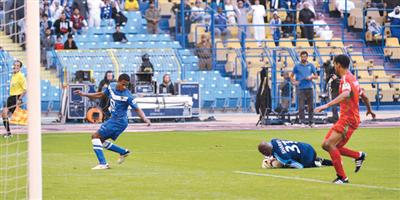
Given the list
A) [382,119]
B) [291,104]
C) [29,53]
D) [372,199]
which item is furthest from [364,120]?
[29,53]

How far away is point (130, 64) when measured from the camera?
43.0 m

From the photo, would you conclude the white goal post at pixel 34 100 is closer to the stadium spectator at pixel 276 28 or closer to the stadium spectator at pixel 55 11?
the stadium spectator at pixel 55 11

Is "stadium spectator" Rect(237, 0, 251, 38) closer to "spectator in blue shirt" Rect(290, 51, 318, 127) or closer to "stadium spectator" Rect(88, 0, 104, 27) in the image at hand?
"stadium spectator" Rect(88, 0, 104, 27)

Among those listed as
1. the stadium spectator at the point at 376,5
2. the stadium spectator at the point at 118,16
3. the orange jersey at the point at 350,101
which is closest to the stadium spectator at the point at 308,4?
the stadium spectator at the point at 376,5

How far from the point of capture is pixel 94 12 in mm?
45250

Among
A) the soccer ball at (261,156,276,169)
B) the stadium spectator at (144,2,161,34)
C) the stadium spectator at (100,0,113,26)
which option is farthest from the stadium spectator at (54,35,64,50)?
the soccer ball at (261,156,276,169)

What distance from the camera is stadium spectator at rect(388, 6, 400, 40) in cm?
5019

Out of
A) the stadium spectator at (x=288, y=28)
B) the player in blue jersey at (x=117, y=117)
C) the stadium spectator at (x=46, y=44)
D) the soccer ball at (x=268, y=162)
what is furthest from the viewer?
the stadium spectator at (x=288, y=28)

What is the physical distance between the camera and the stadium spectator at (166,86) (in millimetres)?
41000

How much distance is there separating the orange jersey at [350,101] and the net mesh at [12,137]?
201 inches

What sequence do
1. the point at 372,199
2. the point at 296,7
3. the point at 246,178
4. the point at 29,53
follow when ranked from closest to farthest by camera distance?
the point at 29,53
the point at 372,199
the point at 246,178
the point at 296,7

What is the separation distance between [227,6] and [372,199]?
32.6 m

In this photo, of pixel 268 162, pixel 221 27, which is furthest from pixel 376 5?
pixel 268 162

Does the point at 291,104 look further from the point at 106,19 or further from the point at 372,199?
the point at 372,199
